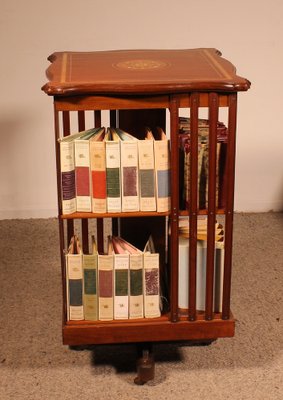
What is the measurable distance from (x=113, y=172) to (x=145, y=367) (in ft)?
2.05

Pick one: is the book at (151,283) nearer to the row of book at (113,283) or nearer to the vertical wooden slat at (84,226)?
the row of book at (113,283)

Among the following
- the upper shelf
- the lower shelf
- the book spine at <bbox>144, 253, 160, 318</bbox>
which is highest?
the upper shelf

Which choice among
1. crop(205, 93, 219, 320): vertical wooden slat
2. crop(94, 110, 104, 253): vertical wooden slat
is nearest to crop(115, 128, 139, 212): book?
crop(205, 93, 219, 320): vertical wooden slat

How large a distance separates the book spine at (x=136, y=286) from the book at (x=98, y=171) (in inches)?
7.2

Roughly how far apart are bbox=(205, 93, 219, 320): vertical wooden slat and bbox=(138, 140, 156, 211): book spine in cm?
16

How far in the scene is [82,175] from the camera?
74.7 inches

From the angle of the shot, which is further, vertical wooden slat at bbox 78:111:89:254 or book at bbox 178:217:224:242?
vertical wooden slat at bbox 78:111:89:254

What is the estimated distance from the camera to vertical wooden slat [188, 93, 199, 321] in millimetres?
1848

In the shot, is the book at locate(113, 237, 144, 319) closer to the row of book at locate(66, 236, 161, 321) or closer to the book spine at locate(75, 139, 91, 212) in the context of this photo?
the row of book at locate(66, 236, 161, 321)

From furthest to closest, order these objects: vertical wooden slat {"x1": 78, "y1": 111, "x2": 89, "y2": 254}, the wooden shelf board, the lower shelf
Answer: vertical wooden slat {"x1": 78, "y1": 111, "x2": 89, "y2": 254} → the lower shelf → the wooden shelf board

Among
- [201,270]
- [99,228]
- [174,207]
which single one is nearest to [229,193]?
[174,207]

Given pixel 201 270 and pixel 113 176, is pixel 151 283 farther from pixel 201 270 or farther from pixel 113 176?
pixel 113 176

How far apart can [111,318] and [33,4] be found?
1.64m

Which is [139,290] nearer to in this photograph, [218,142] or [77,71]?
[218,142]
